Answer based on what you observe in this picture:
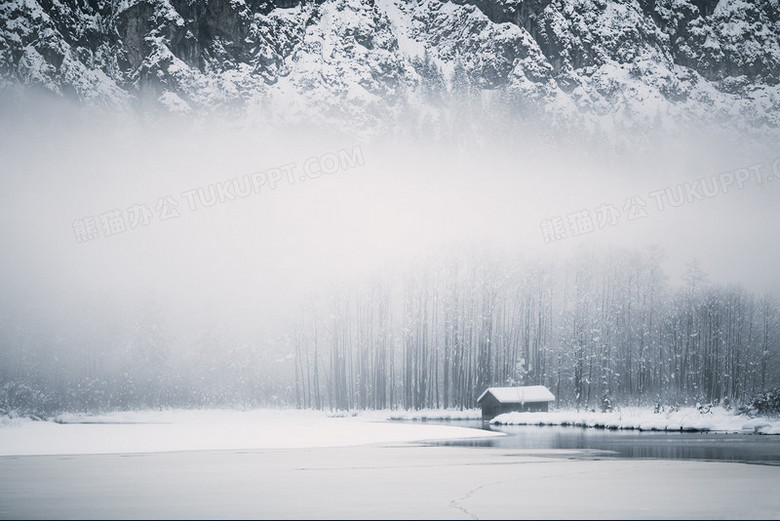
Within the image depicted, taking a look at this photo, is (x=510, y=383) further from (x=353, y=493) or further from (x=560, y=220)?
(x=560, y=220)

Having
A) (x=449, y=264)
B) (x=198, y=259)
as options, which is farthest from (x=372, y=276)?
(x=198, y=259)

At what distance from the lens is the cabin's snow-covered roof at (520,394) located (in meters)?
81.1

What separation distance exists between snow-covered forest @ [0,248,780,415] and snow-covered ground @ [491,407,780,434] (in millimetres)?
12405

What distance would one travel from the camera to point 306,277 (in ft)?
462

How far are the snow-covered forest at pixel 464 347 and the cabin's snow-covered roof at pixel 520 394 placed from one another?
3268 millimetres

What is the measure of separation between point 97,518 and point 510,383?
7235 centimetres

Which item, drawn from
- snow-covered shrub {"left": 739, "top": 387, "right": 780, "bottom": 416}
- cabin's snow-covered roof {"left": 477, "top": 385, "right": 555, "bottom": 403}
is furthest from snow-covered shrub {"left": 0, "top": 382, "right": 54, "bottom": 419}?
snow-covered shrub {"left": 739, "top": 387, "right": 780, "bottom": 416}

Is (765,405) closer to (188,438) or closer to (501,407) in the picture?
(501,407)

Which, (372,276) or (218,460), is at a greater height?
(372,276)

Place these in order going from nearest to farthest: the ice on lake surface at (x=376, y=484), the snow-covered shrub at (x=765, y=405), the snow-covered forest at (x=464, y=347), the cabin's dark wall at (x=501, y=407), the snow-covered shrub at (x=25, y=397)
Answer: the ice on lake surface at (x=376, y=484) < the snow-covered shrub at (x=765, y=405) < the cabin's dark wall at (x=501, y=407) < the snow-covered forest at (x=464, y=347) < the snow-covered shrub at (x=25, y=397)

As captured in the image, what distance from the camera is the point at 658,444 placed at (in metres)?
43.6

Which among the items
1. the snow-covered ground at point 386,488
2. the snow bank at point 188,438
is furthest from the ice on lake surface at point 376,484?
the snow bank at point 188,438

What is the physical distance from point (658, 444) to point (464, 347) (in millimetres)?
50927

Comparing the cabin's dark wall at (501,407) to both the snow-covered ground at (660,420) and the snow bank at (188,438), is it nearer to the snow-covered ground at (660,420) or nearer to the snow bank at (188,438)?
the snow-covered ground at (660,420)
